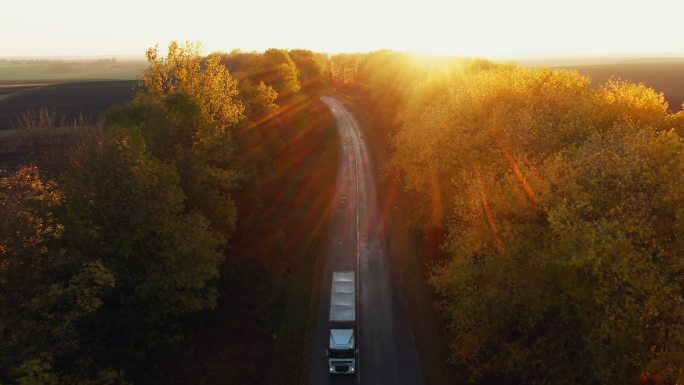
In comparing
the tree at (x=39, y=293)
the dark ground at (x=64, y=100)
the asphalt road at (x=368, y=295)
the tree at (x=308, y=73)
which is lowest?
the asphalt road at (x=368, y=295)

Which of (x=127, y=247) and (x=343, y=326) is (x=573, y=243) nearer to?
(x=343, y=326)

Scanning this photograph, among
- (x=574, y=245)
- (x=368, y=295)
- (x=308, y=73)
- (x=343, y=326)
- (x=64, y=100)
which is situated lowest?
(x=343, y=326)

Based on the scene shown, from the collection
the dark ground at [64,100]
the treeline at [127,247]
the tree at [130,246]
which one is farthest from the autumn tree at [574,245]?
the dark ground at [64,100]

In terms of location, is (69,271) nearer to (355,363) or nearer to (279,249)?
(355,363)

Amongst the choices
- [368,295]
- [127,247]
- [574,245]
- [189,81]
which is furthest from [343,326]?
[189,81]

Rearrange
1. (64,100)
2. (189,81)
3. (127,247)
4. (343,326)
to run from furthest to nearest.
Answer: (64,100), (189,81), (343,326), (127,247)

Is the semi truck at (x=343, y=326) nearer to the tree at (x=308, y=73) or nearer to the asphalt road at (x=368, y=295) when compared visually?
the asphalt road at (x=368, y=295)

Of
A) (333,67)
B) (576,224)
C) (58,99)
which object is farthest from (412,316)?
(333,67)
